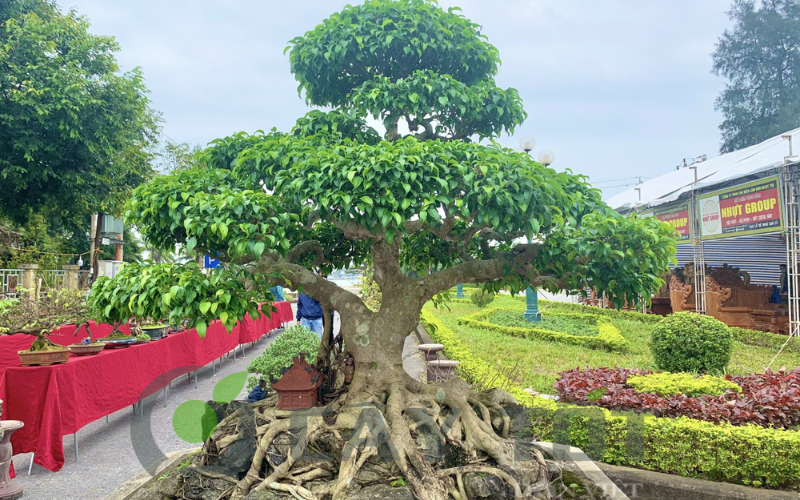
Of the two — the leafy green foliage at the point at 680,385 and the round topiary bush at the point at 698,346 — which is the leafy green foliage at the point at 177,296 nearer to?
the leafy green foliage at the point at 680,385

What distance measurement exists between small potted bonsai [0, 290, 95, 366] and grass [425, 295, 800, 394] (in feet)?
14.2

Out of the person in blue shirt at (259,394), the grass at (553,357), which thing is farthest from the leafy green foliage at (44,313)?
the grass at (553,357)

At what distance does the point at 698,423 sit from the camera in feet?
13.8

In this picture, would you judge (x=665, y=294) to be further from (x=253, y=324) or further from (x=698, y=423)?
(x=698, y=423)

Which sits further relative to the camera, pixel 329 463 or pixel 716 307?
pixel 716 307

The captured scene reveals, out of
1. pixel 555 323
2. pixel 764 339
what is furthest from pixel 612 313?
pixel 764 339

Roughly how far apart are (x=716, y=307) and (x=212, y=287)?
12632 mm

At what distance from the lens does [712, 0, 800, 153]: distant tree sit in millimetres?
24809

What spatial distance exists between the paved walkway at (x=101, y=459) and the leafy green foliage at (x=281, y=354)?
1.05m

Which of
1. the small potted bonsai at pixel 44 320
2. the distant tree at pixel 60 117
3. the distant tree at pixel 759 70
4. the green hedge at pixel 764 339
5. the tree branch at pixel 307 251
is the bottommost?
the green hedge at pixel 764 339

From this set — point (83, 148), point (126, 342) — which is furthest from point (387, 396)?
point (83, 148)

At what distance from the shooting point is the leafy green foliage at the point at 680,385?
5184mm

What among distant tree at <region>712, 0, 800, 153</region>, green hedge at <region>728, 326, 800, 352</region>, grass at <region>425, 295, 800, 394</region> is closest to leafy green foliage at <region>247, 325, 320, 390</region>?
grass at <region>425, 295, 800, 394</region>

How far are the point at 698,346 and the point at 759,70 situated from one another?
25053 mm
